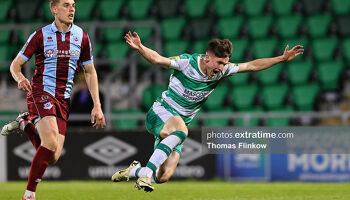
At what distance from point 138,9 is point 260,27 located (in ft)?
10.0

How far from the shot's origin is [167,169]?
23.1 feet

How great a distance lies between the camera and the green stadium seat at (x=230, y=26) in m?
14.5

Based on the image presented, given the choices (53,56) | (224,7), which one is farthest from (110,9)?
(53,56)

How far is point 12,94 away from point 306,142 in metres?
7.12

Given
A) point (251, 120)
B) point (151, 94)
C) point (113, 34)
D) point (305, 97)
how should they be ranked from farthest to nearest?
point (113, 34)
point (305, 97)
point (151, 94)
point (251, 120)

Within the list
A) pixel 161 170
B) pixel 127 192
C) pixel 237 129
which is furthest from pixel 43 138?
pixel 237 129

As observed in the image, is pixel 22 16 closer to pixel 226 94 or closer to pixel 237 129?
pixel 226 94

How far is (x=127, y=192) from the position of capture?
8578mm

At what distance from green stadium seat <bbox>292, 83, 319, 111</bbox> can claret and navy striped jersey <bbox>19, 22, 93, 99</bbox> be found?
7.80 meters

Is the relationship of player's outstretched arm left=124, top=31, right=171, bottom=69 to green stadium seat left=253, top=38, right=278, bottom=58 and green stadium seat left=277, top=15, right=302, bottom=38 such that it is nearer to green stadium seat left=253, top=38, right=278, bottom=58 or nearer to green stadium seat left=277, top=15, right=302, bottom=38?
green stadium seat left=253, top=38, right=278, bottom=58

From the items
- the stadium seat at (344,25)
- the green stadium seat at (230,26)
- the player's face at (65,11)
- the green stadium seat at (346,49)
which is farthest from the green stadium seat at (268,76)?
the player's face at (65,11)

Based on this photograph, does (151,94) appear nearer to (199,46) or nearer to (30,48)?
(199,46)

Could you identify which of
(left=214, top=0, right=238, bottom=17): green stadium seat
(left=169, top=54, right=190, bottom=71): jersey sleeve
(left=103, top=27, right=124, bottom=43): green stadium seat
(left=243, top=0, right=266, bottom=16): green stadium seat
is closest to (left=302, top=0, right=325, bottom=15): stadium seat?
(left=243, top=0, right=266, bottom=16): green stadium seat

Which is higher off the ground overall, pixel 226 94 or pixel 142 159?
pixel 226 94
